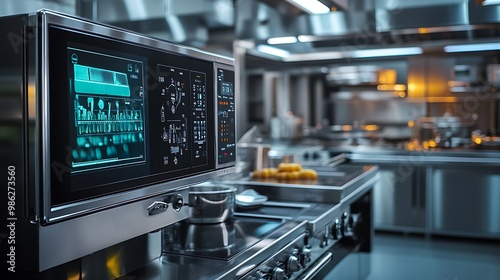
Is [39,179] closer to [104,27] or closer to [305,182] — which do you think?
[104,27]

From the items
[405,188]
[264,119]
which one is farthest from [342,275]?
[264,119]

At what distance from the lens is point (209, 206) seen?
5.52ft

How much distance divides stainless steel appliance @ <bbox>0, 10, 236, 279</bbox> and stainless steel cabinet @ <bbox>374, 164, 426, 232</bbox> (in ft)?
12.8

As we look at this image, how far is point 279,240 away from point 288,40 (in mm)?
3905

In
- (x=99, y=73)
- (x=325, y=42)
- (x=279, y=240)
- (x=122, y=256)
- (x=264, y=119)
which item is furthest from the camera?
(x=264, y=119)

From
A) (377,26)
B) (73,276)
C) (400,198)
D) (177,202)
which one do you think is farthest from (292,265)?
(400,198)

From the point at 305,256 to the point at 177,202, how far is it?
20.9 inches

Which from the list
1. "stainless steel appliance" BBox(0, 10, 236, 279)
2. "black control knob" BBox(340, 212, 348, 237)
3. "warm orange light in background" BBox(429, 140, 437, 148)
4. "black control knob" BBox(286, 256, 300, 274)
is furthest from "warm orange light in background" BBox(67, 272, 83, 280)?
"warm orange light in background" BBox(429, 140, 437, 148)

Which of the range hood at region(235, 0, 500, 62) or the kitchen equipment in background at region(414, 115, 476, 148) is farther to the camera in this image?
the kitchen equipment in background at region(414, 115, 476, 148)

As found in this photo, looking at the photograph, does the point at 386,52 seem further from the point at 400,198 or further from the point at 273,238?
the point at 273,238

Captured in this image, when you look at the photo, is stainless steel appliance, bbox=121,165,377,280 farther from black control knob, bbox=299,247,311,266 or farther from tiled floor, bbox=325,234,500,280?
tiled floor, bbox=325,234,500,280

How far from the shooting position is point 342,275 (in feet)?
7.60

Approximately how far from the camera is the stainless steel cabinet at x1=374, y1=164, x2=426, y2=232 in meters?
4.86

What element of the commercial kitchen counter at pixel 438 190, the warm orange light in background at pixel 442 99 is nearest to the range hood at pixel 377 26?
the warm orange light in background at pixel 442 99
